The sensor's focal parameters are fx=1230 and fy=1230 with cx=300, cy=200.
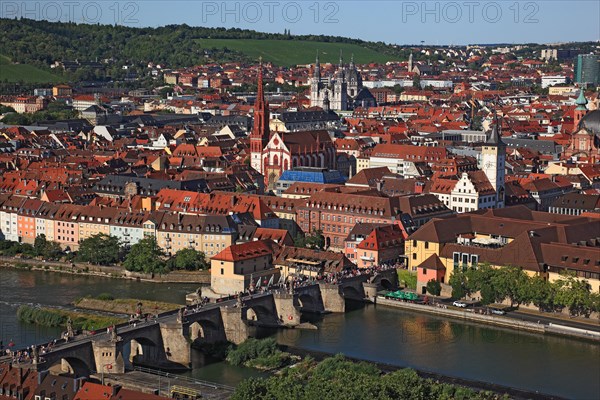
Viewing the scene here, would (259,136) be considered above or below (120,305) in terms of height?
above

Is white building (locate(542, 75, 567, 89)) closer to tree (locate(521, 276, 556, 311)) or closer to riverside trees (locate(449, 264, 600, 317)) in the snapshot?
riverside trees (locate(449, 264, 600, 317))

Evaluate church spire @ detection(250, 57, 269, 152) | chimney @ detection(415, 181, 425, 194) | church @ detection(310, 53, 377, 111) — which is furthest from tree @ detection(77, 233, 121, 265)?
church @ detection(310, 53, 377, 111)

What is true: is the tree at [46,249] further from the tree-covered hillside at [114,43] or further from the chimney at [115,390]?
the tree-covered hillside at [114,43]

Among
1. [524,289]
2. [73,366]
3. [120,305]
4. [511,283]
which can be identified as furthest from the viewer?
[120,305]

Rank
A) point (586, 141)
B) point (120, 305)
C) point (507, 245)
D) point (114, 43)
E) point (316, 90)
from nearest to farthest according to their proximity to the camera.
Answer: point (120, 305) < point (507, 245) < point (586, 141) < point (316, 90) < point (114, 43)

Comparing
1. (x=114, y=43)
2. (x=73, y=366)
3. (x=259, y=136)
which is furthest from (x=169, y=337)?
(x=114, y=43)

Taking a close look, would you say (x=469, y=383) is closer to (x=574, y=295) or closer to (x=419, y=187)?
(x=574, y=295)
